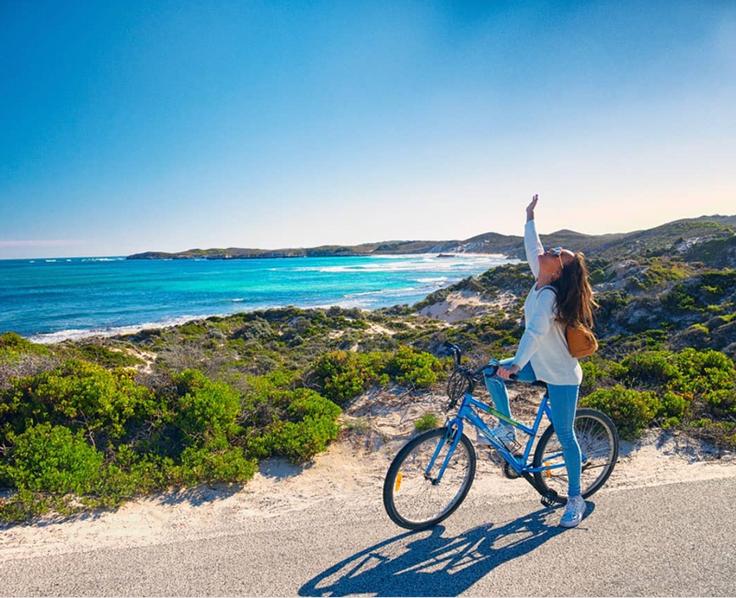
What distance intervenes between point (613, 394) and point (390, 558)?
3.86 metres

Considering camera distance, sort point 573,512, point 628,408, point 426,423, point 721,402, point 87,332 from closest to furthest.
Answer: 1. point 573,512
2. point 628,408
3. point 426,423
4. point 721,402
5. point 87,332

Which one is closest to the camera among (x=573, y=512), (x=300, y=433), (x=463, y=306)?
(x=573, y=512)

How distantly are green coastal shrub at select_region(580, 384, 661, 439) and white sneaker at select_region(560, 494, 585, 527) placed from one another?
6.47 feet

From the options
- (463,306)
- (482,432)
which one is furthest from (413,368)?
(463,306)

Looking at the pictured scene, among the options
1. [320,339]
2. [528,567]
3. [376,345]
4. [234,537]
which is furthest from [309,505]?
[320,339]

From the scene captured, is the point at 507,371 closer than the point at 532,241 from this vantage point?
Yes

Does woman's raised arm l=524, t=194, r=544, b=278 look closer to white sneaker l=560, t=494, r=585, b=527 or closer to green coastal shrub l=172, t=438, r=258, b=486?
white sneaker l=560, t=494, r=585, b=527

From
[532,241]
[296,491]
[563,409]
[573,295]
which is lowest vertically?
[296,491]

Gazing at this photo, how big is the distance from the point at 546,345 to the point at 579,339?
0.79ft

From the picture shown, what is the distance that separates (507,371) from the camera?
132 inches

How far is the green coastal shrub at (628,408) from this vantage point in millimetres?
5305

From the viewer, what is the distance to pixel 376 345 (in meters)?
18.4

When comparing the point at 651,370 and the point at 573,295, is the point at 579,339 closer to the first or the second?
the point at 573,295

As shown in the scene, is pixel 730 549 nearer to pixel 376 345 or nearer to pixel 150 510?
pixel 150 510
